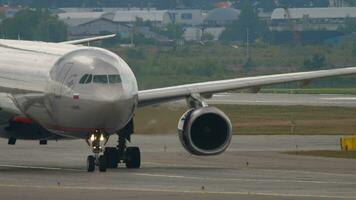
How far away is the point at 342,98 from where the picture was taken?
95875mm

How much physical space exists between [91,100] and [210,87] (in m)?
5.03

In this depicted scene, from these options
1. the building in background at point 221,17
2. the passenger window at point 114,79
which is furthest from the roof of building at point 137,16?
the passenger window at point 114,79

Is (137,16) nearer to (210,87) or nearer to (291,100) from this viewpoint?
Answer: (291,100)

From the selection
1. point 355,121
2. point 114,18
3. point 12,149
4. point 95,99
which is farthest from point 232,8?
point 95,99

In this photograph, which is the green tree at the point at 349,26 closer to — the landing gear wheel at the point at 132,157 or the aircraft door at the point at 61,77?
the landing gear wheel at the point at 132,157

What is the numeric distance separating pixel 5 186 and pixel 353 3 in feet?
514

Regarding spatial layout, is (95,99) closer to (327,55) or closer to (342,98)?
(342,98)

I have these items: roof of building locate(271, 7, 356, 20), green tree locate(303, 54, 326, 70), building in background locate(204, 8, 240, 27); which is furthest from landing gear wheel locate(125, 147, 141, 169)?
building in background locate(204, 8, 240, 27)

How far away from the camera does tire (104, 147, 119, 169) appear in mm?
42688

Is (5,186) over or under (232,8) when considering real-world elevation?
under

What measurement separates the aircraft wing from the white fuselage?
69.5 inches

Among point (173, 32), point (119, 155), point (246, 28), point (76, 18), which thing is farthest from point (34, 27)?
point (119, 155)

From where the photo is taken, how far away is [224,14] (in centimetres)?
18638

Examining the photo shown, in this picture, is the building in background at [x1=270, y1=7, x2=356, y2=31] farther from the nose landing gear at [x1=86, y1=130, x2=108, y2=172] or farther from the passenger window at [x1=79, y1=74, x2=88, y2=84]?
the passenger window at [x1=79, y1=74, x2=88, y2=84]
